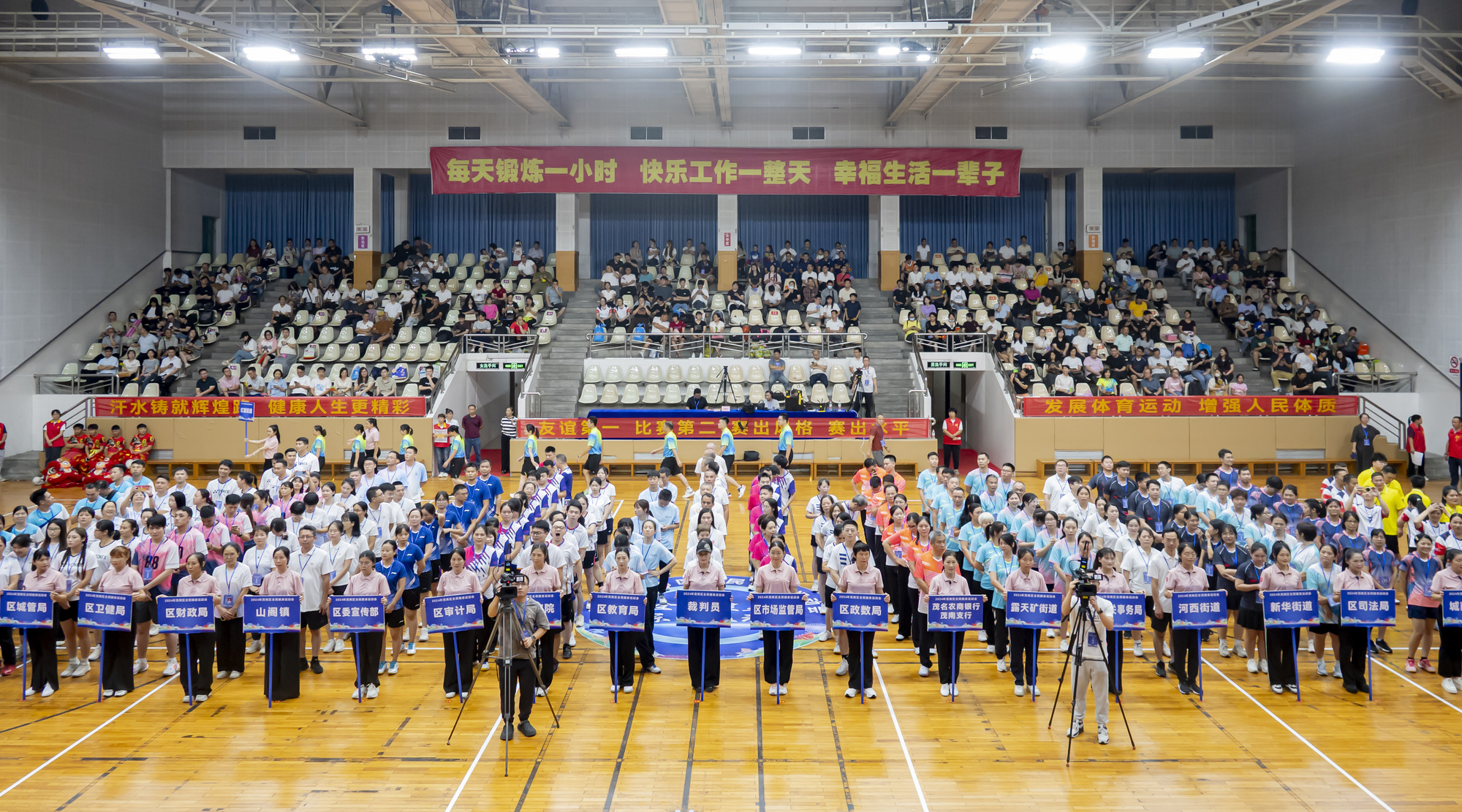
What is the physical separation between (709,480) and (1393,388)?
828 inches

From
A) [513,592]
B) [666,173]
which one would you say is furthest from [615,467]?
[513,592]

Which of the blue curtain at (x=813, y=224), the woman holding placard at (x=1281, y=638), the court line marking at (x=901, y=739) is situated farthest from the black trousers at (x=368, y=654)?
the blue curtain at (x=813, y=224)

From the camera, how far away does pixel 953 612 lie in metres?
9.68

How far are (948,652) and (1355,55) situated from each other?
16.7 m

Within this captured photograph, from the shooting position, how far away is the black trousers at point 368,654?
9711 mm

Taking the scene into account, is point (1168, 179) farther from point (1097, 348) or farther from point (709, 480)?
point (709, 480)

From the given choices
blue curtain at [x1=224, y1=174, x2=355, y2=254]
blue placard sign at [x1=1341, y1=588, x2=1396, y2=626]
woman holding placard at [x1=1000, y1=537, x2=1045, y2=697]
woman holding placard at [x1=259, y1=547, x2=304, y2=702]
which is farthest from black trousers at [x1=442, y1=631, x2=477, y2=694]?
blue curtain at [x1=224, y1=174, x2=355, y2=254]

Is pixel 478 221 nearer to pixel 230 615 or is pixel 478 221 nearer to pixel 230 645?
pixel 230 645

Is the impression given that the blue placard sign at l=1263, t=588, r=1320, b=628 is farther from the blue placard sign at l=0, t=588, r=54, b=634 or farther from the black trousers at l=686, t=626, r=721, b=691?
the blue placard sign at l=0, t=588, r=54, b=634

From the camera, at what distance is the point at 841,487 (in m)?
22.2

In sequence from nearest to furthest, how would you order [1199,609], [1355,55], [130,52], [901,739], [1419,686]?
[901,739] → [1199,609] → [1419,686] → [1355,55] → [130,52]

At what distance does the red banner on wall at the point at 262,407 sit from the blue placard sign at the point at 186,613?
47.5ft

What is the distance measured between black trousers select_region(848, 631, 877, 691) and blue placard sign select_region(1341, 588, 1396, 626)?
4654 millimetres

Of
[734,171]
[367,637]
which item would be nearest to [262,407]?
[734,171]
